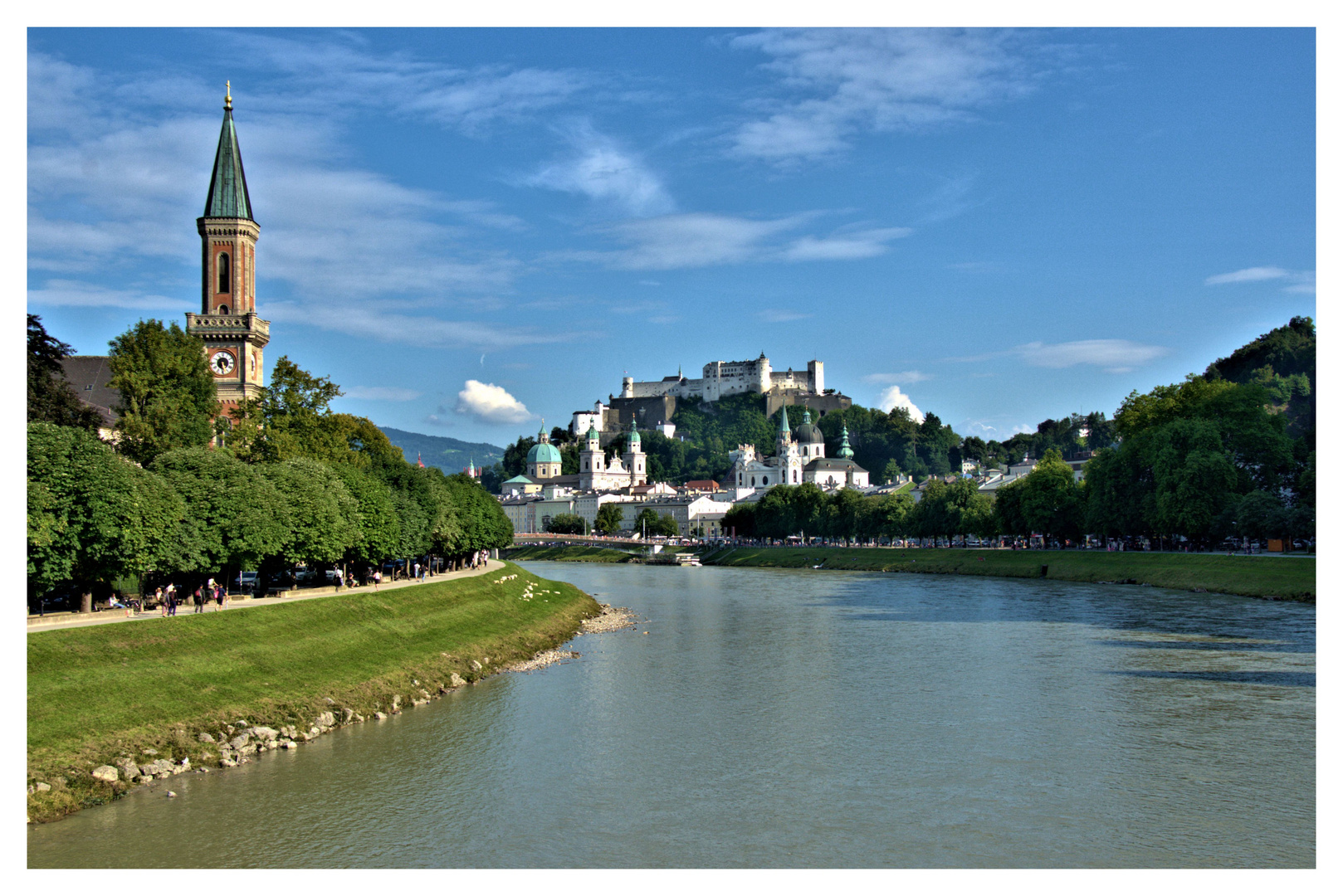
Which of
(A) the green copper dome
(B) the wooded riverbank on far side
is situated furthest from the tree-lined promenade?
(A) the green copper dome

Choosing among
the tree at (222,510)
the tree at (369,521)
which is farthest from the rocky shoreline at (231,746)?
the tree at (369,521)

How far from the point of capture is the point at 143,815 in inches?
752

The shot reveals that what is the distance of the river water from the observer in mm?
18047

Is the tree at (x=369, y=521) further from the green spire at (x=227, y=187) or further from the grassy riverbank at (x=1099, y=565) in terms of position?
the grassy riverbank at (x=1099, y=565)

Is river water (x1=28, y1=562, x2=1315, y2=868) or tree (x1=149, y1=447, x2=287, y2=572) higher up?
tree (x1=149, y1=447, x2=287, y2=572)

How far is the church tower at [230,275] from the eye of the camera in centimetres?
5800

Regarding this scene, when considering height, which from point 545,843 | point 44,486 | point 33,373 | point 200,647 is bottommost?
point 545,843

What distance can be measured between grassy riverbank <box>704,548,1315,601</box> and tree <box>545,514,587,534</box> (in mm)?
58764

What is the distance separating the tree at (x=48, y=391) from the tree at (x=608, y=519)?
11738 cm

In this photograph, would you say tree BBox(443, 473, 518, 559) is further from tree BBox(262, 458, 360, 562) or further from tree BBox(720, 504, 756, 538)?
tree BBox(720, 504, 756, 538)

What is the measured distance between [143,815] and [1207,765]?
67.5ft

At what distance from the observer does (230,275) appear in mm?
60312

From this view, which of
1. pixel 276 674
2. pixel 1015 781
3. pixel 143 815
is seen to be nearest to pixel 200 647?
pixel 276 674

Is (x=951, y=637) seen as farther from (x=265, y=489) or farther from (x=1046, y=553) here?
(x=1046, y=553)
